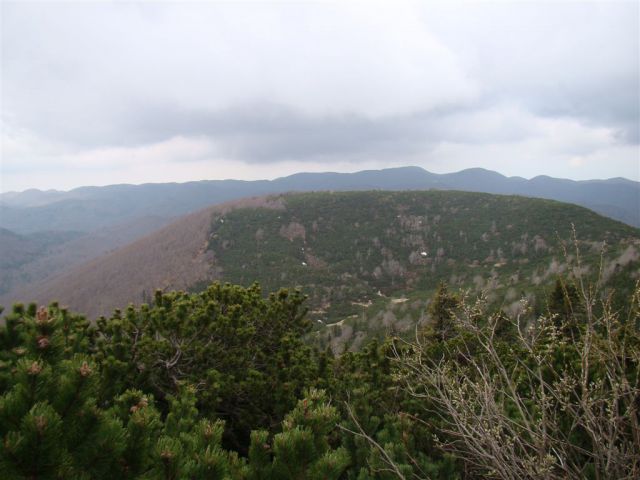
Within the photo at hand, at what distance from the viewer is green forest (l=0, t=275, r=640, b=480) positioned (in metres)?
2.18

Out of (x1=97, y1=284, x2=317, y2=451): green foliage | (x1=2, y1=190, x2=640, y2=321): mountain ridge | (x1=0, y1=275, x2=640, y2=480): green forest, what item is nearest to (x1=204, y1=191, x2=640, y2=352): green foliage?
(x1=2, y1=190, x2=640, y2=321): mountain ridge

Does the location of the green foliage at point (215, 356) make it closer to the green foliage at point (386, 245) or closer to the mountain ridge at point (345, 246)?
the green foliage at point (386, 245)

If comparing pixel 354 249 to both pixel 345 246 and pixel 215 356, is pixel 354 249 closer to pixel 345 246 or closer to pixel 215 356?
pixel 345 246

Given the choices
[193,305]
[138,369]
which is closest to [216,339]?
[193,305]

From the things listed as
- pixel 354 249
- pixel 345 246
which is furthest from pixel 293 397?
pixel 345 246

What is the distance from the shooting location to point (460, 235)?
126m

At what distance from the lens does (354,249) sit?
132000 millimetres

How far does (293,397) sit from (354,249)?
12581 centimetres

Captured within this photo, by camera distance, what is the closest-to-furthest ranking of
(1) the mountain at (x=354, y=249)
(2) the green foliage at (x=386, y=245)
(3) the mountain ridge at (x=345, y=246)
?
(2) the green foliage at (x=386, y=245)
(1) the mountain at (x=354, y=249)
(3) the mountain ridge at (x=345, y=246)

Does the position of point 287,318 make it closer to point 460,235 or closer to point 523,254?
point 523,254

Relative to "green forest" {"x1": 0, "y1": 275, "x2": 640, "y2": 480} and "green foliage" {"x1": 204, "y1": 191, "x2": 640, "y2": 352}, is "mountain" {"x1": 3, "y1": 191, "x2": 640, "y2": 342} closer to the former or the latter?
"green foliage" {"x1": 204, "y1": 191, "x2": 640, "y2": 352}

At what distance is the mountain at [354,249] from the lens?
309 ft

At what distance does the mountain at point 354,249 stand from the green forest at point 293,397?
2403 inches

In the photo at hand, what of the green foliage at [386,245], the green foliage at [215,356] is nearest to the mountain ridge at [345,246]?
the green foliage at [386,245]
